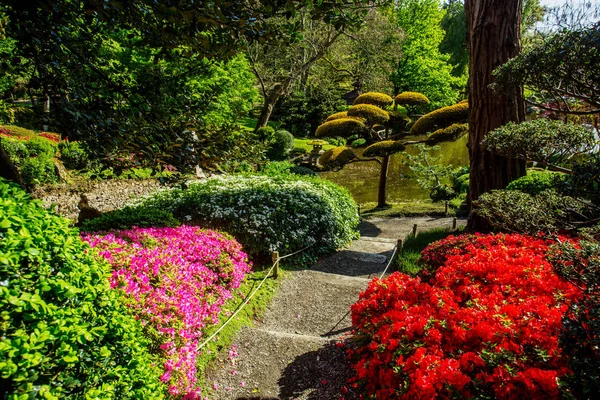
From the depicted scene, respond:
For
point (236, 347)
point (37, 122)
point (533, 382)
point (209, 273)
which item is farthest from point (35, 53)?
point (533, 382)

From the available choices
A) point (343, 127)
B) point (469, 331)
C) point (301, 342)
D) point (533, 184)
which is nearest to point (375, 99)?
point (343, 127)

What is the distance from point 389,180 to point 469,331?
58.5 ft

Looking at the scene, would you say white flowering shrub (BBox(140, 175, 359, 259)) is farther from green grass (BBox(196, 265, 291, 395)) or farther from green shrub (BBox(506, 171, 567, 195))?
green shrub (BBox(506, 171, 567, 195))

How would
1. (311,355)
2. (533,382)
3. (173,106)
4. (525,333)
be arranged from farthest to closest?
(311,355) < (173,106) < (525,333) < (533,382)

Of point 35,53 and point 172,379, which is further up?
point 35,53

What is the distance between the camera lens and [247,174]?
954cm

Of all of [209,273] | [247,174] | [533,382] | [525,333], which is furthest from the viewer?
[247,174]

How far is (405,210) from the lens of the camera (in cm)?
1403

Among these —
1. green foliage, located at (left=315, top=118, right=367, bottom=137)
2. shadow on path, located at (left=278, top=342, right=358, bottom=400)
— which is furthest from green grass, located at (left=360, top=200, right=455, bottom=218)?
shadow on path, located at (left=278, top=342, right=358, bottom=400)

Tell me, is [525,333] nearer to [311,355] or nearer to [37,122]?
[311,355]

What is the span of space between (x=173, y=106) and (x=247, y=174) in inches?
225

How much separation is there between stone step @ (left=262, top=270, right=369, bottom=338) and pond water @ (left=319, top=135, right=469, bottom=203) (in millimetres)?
11419

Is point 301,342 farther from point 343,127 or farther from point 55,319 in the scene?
point 343,127

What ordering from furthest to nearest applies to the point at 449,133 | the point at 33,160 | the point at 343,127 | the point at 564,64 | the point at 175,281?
the point at 343,127, the point at 449,133, the point at 33,160, the point at 175,281, the point at 564,64
